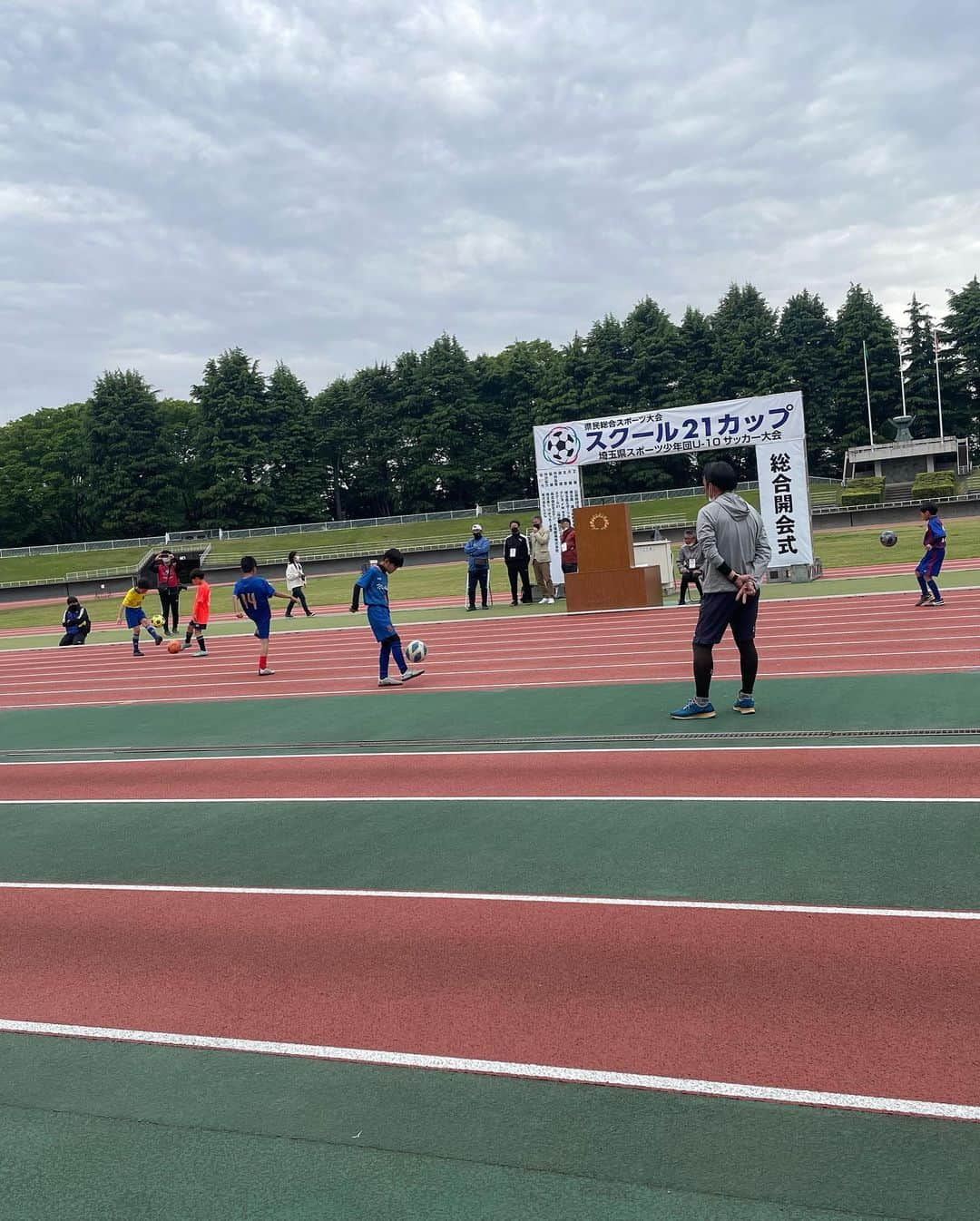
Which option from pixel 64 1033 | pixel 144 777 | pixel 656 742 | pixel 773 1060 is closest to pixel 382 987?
pixel 64 1033

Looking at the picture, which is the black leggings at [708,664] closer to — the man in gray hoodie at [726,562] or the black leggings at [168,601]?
the man in gray hoodie at [726,562]

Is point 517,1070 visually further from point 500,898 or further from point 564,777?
point 564,777

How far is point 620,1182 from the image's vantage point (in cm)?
284

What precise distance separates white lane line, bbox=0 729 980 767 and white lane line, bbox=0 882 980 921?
10.4 feet

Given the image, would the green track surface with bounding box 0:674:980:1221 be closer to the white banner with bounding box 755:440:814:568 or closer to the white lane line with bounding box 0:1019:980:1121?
the white lane line with bounding box 0:1019:980:1121

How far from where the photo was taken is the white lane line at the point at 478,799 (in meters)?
6.32

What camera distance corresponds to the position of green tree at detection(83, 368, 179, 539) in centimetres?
7762

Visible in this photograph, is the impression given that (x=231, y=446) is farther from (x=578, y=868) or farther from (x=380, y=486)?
(x=578, y=868)

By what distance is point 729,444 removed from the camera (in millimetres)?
23297

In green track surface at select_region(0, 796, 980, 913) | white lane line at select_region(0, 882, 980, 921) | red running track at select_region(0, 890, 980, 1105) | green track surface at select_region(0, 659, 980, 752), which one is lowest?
red running track at select_region(0, 890, 980, 1105)

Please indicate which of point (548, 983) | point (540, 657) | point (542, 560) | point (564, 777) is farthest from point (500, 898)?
point (542, 560)

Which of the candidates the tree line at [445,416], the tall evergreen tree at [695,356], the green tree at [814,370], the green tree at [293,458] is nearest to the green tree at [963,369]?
the tree line at [445,416]

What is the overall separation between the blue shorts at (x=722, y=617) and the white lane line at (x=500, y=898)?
4.00m

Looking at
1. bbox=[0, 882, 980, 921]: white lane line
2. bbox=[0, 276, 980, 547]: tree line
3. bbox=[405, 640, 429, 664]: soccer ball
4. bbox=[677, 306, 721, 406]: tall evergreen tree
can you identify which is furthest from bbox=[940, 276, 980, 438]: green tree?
bbox=[0, 882, 980, 921]: white lane line
